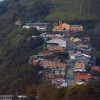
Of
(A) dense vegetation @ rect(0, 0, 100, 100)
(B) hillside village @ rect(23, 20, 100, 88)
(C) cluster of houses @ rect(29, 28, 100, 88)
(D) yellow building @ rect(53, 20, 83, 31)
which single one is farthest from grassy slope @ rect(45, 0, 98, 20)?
(C) cluster of houses @ rect(29, 28, 100, 88)

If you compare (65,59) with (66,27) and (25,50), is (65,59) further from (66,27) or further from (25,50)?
(66,27)

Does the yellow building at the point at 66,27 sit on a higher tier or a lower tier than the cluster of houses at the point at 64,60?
higher

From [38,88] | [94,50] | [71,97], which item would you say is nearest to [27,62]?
[94,50]

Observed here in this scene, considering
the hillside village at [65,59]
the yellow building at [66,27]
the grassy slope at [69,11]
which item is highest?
the grassy slope at [69,11]

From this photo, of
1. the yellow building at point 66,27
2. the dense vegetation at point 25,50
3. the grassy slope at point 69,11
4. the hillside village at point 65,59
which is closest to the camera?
the dense vegetation at point 25,50

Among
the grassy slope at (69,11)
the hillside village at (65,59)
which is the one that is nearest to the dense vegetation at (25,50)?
the grassy slope at (69,11)

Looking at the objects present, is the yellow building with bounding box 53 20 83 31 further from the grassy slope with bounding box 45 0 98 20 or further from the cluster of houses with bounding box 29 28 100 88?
the cluster of houses with bounding box 29 28 100 88

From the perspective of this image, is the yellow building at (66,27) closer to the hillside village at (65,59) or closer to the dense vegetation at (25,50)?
the dense vegetation at (25,50)
